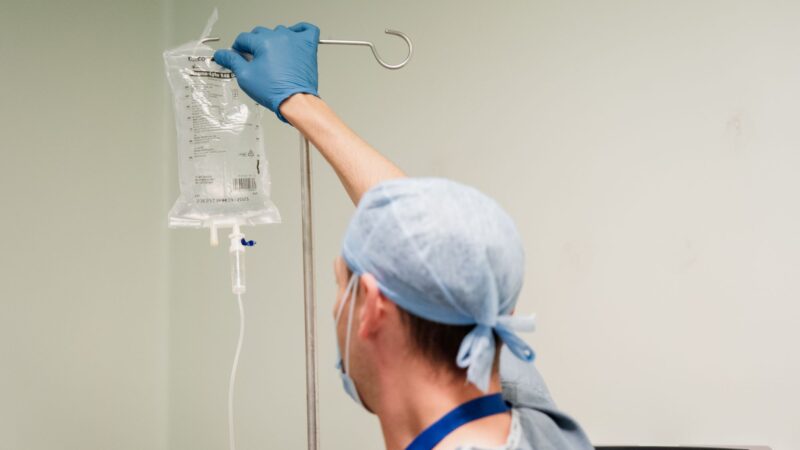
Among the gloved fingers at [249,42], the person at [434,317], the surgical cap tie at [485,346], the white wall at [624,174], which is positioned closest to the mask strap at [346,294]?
the person at [434,317]

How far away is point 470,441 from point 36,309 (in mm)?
1405

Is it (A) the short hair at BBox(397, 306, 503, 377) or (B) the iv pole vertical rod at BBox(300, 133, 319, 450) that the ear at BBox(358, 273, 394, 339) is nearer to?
(A) the short hair at BBox(397, 306, 503, 377)

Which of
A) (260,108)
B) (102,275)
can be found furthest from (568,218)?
(102,275)

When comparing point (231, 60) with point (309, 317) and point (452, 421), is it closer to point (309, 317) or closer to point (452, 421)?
point (309, 317)

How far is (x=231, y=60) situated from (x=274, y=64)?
0.09 meters

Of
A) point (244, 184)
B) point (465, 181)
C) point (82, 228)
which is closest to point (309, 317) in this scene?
point (244, 184)

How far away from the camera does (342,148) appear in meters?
1.35

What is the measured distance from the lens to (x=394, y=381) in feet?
3.33

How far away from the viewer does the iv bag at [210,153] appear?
1.48 m

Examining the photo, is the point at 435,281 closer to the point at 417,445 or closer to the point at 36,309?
the point at 417,445

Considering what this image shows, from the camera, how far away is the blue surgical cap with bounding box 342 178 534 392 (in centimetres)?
95

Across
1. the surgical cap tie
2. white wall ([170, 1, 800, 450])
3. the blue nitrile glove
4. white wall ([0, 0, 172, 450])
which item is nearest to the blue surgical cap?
the surgical cap tie

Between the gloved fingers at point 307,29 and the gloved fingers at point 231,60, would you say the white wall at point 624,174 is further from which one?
the gloved fingers at point 231,60

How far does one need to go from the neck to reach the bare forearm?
0.40 m
